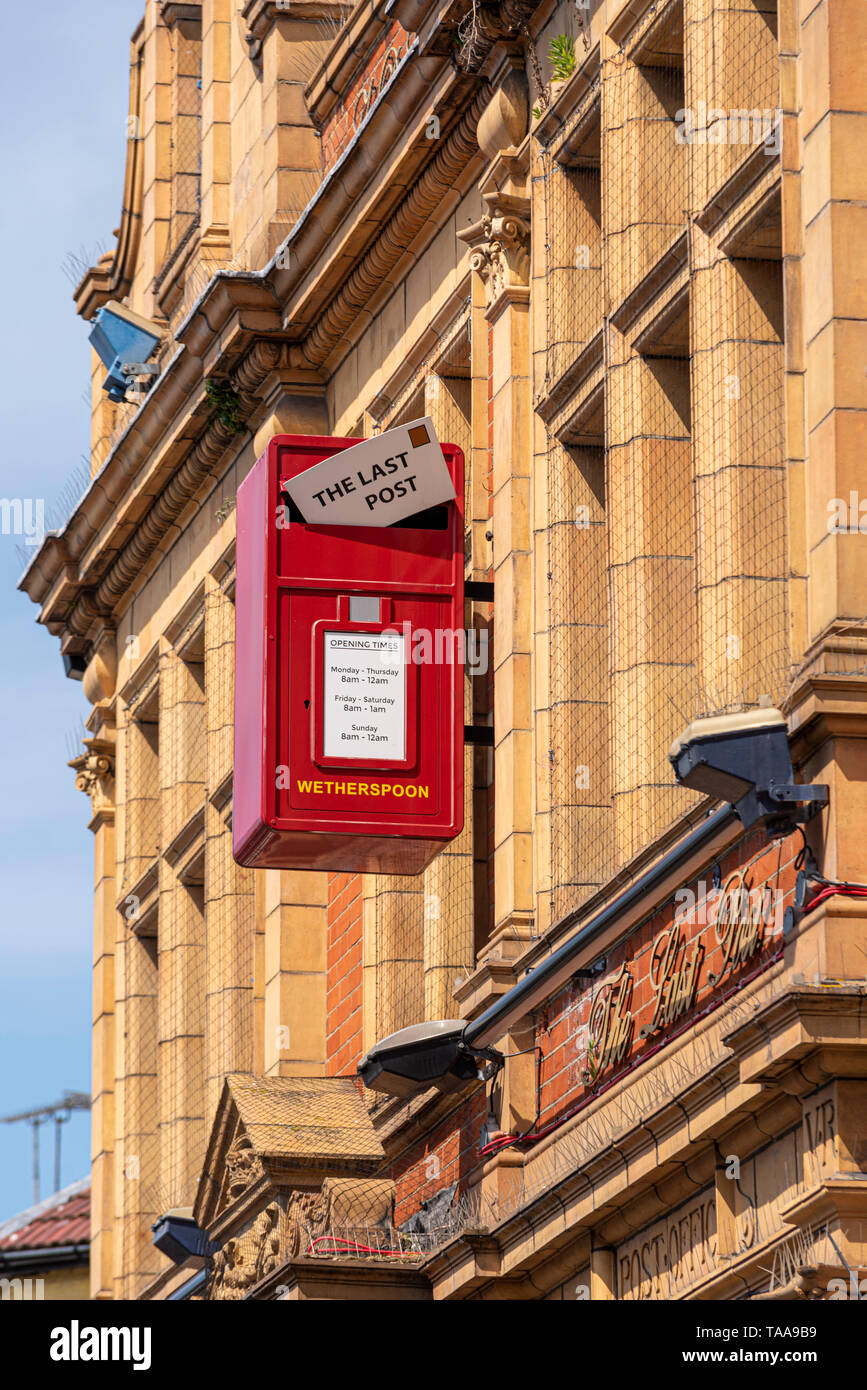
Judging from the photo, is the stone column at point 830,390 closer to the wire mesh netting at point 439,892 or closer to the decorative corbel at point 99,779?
the wire mesh netting at point 439,892

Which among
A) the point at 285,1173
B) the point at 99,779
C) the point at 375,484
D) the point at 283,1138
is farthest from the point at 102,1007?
the point at 375,484

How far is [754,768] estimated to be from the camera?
15.1 metres

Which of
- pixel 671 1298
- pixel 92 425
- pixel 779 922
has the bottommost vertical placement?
pixel 671 1298

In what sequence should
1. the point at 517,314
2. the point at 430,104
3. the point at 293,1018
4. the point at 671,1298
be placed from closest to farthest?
the point at 671,1298
the point at 517,314
the point at 430,104
the point at 293,1018

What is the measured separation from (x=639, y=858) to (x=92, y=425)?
19081 millimetres

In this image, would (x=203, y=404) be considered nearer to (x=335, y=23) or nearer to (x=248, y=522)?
(x=335, y=23)

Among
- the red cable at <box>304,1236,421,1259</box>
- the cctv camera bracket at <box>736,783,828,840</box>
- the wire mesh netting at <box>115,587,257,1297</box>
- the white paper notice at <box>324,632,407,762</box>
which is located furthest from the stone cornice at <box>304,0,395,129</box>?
the cctv camera bracket at <box>736,783,828,840</box>

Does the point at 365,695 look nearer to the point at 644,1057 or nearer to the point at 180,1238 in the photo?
the point at 644,1057

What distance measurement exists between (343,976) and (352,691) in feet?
18.3

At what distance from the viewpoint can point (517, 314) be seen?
852 inches

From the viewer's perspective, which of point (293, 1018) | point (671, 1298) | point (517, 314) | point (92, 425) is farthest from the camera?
point (92, 425)

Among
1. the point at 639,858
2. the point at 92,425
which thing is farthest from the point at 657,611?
the point at 92,425

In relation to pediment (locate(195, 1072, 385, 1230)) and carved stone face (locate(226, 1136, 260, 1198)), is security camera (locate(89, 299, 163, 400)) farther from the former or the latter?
carved stone face (locate(226, 1136, 260, 1198))

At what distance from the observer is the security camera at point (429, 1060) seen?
67.0 feet
